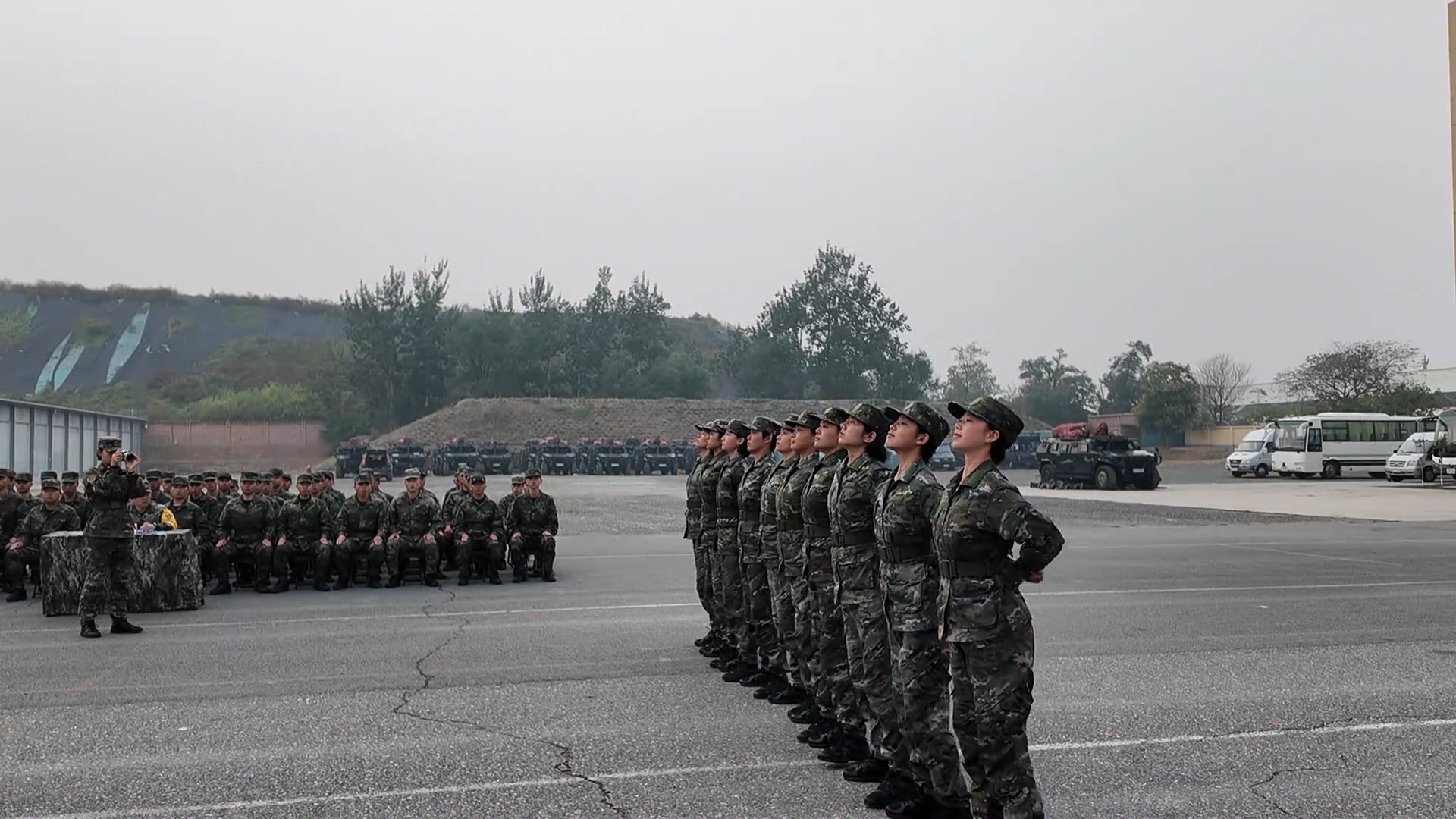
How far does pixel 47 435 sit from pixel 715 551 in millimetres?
36127

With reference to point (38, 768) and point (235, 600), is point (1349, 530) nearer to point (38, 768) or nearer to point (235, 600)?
point (235, 600)

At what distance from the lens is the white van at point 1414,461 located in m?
36.0

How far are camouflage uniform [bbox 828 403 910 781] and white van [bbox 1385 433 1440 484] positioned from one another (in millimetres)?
36585

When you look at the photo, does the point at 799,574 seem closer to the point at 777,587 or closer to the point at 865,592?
the point at 777,587

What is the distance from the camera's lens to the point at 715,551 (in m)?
8.42

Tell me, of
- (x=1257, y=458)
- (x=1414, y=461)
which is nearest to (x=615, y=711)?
(x=1414, y=461)

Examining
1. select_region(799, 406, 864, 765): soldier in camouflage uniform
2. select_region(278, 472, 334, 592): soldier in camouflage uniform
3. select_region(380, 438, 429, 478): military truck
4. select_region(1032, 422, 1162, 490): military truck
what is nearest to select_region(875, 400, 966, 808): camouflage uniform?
select_region(799, 406, 864, 765): soldier in camouflage uniform

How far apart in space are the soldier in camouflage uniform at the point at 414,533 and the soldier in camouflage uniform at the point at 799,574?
25.4ft

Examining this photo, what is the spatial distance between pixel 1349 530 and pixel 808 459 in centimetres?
1729

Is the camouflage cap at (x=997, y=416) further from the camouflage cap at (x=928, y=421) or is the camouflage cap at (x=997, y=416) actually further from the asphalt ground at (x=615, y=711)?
the asphalt ground at (x=615, y=711)

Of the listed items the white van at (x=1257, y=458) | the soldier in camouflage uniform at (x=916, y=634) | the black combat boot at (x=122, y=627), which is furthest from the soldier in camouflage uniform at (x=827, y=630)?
the white van at (x=1257, y=458)

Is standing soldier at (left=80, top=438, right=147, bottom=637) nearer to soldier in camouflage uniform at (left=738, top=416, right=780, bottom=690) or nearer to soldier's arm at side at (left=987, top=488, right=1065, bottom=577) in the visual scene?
soldier in camouflage uniform at (left=738, top=416, right=780, bottom=690)

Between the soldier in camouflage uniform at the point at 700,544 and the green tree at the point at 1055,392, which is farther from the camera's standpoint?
the green tree at the point at 1055,392

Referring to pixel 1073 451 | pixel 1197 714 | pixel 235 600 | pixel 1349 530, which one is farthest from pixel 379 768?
pixel 1073 451
